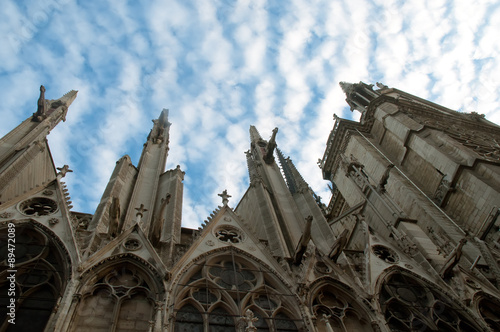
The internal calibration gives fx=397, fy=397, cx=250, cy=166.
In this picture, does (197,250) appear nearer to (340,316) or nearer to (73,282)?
(73,282)

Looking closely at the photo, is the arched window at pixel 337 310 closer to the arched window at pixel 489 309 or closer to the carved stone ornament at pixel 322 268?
the carved stone ornament at pixel 322 268

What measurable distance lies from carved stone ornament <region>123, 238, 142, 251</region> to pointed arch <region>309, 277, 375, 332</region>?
13.5 ft

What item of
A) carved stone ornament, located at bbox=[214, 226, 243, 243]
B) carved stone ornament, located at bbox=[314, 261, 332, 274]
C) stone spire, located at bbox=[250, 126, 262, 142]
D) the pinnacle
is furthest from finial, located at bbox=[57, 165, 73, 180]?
stone spire, located at bbox=[250, 126, 262, 142]

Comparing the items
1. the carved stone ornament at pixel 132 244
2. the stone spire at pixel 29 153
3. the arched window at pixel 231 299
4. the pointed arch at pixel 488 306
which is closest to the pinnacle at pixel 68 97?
the stone spire at pixel 29 153

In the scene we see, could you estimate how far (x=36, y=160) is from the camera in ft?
46.8

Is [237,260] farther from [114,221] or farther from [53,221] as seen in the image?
[53,221]

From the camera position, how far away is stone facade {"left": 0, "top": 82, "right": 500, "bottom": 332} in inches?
311

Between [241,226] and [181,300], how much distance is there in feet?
10.9

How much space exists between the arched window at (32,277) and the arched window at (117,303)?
62 cm

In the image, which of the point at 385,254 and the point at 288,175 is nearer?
the point at 385,254

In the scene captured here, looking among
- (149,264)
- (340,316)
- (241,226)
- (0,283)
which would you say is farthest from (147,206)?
(340,316)

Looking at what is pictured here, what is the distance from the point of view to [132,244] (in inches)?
367

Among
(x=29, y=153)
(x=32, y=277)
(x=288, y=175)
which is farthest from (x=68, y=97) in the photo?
(x=32, y=277)

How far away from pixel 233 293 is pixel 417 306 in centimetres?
445
